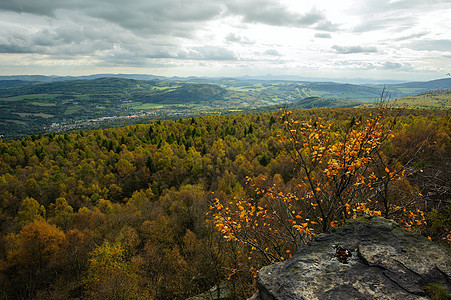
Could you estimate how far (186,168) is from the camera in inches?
2916

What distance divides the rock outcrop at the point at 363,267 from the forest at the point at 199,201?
91cm

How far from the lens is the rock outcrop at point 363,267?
566 cm

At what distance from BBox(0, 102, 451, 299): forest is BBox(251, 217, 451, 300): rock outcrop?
911 millimetres

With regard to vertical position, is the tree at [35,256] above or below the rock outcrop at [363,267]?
below

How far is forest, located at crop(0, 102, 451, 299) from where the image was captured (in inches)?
337

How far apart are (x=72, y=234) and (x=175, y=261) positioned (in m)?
20.5

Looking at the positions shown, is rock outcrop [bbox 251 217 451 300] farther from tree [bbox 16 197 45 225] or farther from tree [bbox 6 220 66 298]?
tree [bbox 16 197 45 225]

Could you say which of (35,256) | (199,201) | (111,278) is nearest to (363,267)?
(111,278)

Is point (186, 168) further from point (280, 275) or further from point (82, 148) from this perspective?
point (280, 275)

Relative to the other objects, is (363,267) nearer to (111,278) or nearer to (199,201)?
(111,278)

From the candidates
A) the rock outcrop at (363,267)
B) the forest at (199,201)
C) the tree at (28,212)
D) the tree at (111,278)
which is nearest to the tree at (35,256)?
the forest at (199,201)

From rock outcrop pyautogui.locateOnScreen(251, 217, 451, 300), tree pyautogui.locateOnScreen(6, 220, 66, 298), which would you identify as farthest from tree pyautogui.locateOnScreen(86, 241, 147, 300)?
rock outcrop pyautogui.locateOnScreen(251, 217, 451, 300)

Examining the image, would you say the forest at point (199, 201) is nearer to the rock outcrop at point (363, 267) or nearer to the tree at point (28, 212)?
the tree at point (28, 212)

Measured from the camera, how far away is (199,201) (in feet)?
144
